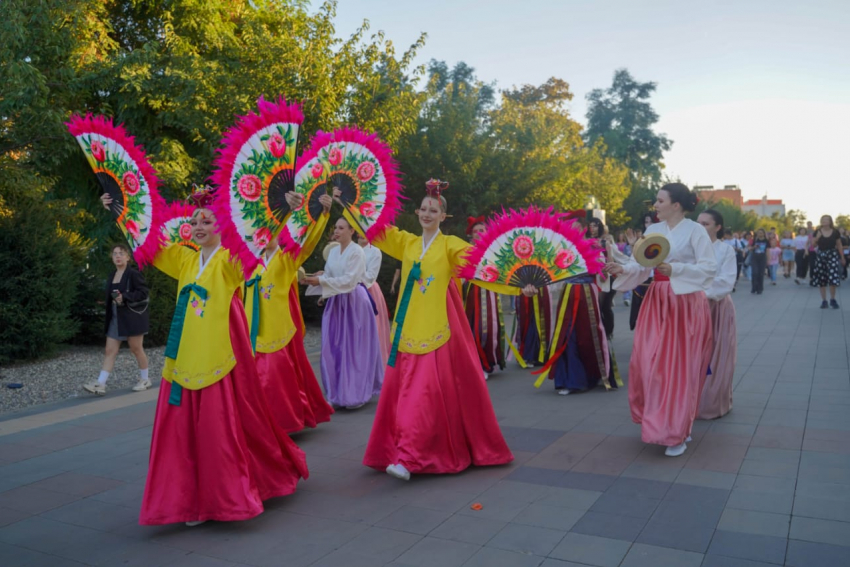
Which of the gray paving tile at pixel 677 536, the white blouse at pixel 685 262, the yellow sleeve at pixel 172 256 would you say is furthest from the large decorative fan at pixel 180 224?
the gray paving tile at pixel 677 536

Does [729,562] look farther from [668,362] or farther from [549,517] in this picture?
[668,362]

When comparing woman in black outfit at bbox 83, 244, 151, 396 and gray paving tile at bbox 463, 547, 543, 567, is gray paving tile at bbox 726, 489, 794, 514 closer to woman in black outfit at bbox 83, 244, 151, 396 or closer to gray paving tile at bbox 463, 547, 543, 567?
gray paving tile at bbox 463, 547, 543, 567

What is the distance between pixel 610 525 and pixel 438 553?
1.04 m

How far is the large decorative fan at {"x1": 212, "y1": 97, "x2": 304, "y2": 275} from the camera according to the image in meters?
4.29

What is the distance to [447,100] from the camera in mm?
21047

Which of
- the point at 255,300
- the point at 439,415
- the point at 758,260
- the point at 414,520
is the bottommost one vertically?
the point at 414,520

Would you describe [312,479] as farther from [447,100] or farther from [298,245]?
[447,100]

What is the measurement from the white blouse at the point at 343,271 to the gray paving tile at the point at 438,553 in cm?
364

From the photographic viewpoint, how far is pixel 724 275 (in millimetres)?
6816

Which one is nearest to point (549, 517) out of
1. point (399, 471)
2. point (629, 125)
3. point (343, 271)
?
point (399, 471)

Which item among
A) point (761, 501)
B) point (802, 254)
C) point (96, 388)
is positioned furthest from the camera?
point (802, 254)

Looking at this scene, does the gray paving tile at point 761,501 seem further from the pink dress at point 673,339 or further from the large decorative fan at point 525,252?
the large decorative fan at point 525,252

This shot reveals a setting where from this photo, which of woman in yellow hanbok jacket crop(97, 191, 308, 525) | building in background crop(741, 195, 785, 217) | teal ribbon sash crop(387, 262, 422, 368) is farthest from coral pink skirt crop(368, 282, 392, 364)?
building in background crop(741, 195, 785, 217)

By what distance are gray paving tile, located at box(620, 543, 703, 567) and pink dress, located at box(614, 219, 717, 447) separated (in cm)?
178
